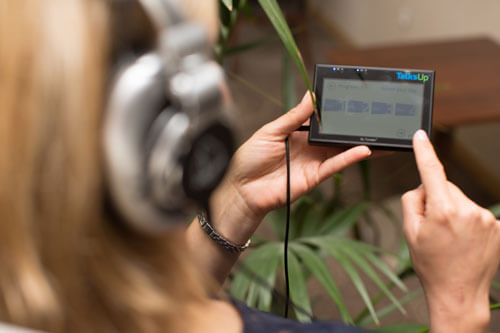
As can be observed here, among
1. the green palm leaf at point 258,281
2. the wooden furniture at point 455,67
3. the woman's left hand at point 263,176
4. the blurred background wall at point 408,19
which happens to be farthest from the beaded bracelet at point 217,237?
the blurred background wall at point 408,19

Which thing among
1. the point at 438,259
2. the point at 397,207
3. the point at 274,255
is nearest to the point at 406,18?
the point at 397,207

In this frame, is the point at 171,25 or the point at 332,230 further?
the point at 332,230

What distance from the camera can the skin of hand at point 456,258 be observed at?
2.28ft

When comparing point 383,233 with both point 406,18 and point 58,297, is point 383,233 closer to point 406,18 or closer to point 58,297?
point 406,18

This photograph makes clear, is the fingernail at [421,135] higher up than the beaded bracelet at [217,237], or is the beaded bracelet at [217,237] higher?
the fingernail at [421,135]

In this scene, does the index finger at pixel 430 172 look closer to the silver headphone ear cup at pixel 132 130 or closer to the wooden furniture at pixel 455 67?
the silver headphone ear cup at pixel 132 130

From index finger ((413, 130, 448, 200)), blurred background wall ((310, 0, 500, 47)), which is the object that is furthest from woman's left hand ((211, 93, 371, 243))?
blurred background wall ((310, 0, 500, 47))

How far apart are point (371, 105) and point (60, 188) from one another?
671mm

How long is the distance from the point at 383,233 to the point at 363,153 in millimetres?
1441

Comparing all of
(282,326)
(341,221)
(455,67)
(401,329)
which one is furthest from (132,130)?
(455,67)

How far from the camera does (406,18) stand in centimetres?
341

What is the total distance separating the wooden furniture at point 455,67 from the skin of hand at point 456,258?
102 cm

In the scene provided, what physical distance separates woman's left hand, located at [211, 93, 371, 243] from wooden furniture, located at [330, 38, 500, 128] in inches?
33.4

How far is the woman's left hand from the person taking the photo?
3.07ft
